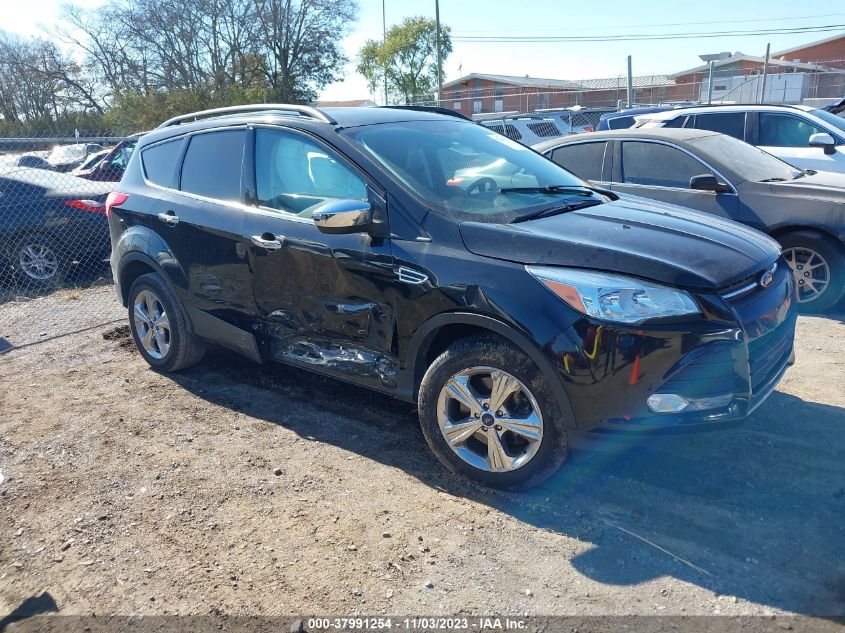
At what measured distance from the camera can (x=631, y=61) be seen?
17.5 metres

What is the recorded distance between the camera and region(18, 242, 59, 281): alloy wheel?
858 centimetres

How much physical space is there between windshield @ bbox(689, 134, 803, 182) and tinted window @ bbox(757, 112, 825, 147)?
288cm

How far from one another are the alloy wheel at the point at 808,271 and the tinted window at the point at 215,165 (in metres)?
4.70

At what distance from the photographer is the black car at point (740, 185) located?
6.09 metres

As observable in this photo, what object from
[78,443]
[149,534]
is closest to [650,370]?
[149,534]

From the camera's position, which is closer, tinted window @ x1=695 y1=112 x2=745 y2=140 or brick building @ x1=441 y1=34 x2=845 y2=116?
tinted window @ x1=695 y1=112 x2=745 y2=140

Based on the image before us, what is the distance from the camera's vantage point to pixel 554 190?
4.21 m

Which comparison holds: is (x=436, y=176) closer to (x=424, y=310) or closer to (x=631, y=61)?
(x=424, y=310)

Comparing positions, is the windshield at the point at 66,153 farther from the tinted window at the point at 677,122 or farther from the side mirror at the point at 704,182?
the side mirror at the point at 704,182

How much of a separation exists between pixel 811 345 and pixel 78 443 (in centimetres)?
523

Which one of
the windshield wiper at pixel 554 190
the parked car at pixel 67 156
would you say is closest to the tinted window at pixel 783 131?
the windshield wiper at pixel 554 190

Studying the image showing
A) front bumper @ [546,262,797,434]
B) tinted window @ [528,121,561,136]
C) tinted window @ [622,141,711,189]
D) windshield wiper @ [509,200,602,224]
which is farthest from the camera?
tinted window @ [528,121,561,136]

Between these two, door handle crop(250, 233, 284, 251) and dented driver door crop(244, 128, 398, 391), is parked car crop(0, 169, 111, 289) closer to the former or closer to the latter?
dented driver door crop(244, 128, 398, 391)

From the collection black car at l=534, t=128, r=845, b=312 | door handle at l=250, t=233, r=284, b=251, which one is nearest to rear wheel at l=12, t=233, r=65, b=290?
door handle at l=250, t=233, r=284, b=251
